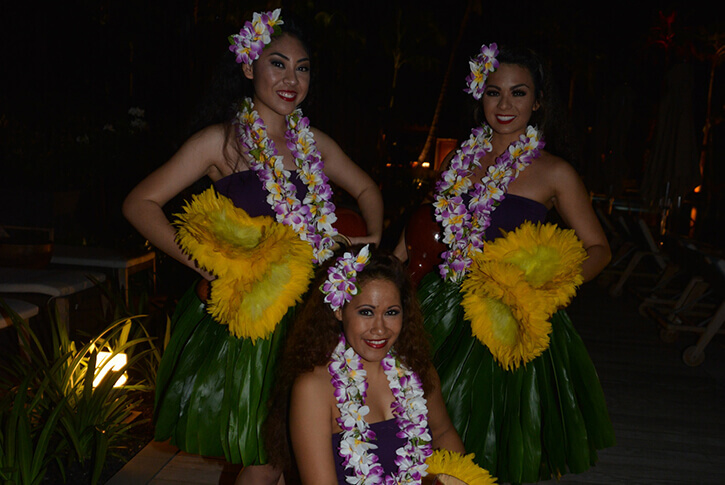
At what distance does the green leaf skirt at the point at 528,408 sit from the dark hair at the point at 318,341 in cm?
26

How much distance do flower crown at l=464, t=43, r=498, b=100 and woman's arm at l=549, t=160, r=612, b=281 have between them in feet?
1.13

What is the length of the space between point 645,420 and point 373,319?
8.72ft

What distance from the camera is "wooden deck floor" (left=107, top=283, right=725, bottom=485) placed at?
9.41 feet

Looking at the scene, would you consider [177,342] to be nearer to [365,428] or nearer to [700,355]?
[365,428]

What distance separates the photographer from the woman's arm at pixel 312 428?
165 cm

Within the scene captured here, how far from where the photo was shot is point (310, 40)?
2033 millimetres

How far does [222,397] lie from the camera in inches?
74.2

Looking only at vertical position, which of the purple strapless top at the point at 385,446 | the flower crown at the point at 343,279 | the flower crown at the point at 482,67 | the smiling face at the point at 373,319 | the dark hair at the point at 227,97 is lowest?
the purple strapless top at the point at 385,446

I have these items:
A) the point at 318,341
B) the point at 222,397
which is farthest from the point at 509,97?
the point at 222,397

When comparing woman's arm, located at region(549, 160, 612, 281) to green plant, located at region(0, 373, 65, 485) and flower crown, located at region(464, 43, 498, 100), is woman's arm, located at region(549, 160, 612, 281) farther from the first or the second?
green plant, located at region(0, 373, 65, 485)

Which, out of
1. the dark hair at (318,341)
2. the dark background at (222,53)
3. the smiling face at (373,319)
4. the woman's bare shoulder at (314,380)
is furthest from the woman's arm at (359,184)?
the dark background at (222,53)

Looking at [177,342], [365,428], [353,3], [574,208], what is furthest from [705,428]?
[353,3]

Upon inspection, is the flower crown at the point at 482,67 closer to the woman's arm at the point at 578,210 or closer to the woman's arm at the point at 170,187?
the woman's arm at the point at 578,210

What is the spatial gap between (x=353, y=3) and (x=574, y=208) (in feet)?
44.7
